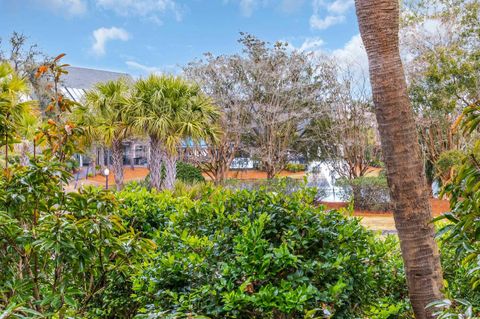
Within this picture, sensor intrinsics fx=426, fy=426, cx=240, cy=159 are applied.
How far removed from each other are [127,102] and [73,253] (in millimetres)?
8994

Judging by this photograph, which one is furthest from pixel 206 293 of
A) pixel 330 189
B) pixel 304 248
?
pixel 330 189

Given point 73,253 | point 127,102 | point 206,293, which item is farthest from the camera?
point 127,102

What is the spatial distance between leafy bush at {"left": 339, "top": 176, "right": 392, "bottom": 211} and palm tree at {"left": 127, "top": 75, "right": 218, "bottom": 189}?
7.32 meters

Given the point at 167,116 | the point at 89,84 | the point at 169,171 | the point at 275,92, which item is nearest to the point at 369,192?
the point at 275,92

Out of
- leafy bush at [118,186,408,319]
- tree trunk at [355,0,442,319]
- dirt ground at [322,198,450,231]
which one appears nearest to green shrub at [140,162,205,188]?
dirt ground at [322,198,450,231]

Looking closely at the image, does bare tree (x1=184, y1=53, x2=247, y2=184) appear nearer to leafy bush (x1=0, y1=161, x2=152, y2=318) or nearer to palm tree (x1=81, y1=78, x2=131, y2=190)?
palm tree (x1=81, y1=78, x2=131, y2=190)

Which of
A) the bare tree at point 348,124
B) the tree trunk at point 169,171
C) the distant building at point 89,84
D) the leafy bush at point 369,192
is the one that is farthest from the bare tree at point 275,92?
the distant building at point 89,84

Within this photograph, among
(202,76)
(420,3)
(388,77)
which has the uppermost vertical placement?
(420,3)

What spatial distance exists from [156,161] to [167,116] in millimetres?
1145

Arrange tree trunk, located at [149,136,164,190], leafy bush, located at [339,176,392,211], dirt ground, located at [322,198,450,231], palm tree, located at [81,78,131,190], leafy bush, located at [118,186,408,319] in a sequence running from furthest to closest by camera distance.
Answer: leafy bush, located at [339,176,392,211] < dirt ground, located at [322,198,450,231] < palm tree, located at [81,78,131,190] < tree trunk, located at [149,136,164,190] < leafy bush, located at [118,186,408,319]

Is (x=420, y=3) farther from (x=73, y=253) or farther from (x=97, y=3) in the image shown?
(x=73, y=253)

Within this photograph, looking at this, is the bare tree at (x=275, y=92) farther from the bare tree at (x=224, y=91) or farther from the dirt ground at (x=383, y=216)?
the dirt ground at (x=383, y=216)

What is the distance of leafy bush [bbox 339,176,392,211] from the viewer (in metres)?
15.5

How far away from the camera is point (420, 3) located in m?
14.9
